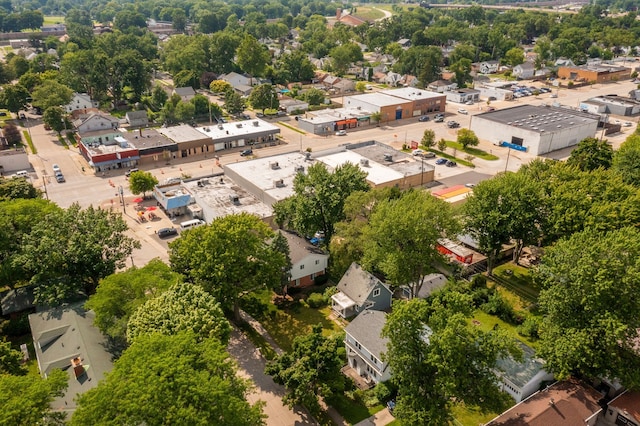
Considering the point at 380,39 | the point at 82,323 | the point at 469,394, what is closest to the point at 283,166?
the point at 82,323

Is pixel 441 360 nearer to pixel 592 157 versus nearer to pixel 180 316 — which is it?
pixel 180 316

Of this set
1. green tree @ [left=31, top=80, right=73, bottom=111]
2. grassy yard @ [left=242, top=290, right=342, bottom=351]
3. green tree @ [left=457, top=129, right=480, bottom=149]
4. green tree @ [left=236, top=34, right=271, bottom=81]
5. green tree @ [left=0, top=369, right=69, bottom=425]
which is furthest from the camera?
green tree @ [left=236, top=34, right=271, bottom=81]

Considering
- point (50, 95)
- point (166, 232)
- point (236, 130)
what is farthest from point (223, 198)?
point (50, 95)

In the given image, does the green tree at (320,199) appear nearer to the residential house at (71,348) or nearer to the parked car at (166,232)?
the parked car at (166,232)

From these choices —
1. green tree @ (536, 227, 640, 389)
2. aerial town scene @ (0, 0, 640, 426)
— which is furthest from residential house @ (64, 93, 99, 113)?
green tree @ (536, 227, 640, 389)

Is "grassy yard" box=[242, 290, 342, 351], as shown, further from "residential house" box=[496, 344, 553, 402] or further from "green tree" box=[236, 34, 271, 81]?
"green tree" box=[236, 34, 271, 81]

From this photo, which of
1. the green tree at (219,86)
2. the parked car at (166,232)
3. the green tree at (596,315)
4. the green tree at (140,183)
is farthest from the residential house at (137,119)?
the green tree at (596,315)

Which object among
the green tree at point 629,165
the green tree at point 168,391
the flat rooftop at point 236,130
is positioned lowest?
the flat rooftop at point 236,130
